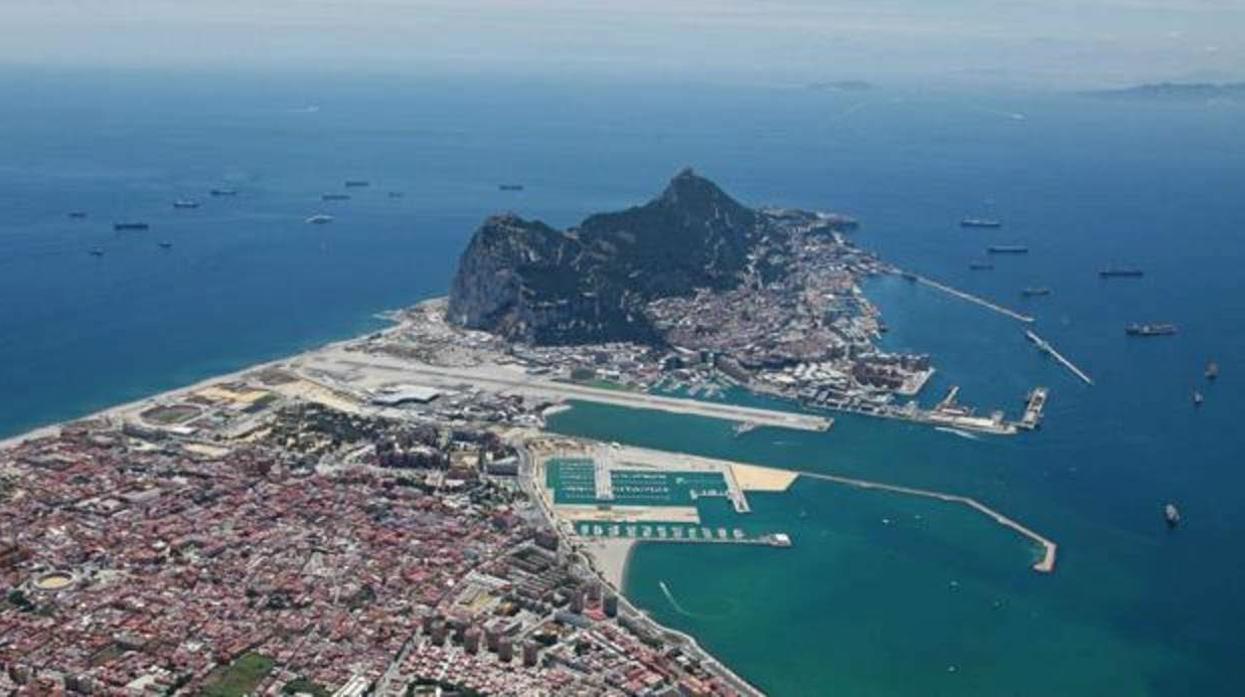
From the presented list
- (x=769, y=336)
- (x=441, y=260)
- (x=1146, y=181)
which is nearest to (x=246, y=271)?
(x=441, y=260)

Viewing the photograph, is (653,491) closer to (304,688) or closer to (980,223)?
(304,688)

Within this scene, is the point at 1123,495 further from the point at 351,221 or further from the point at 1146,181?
the point at 1146,181

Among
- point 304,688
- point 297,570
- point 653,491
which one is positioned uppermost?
point 653,491

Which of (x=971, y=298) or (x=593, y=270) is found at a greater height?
(x=593, y=270)

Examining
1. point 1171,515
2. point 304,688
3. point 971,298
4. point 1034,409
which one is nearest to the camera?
point 304,688

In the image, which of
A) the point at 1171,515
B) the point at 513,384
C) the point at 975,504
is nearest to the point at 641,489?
the point at 975,504

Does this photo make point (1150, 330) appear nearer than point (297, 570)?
No
